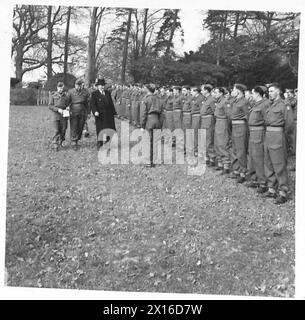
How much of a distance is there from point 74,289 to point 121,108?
2.68 m

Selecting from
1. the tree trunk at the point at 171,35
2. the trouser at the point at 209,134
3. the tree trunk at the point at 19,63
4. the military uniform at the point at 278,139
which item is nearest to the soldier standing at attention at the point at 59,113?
the tree trunk at the point at 19,63

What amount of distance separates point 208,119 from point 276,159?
131 centimetres

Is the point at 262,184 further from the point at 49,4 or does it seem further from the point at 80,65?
the point at 49,4

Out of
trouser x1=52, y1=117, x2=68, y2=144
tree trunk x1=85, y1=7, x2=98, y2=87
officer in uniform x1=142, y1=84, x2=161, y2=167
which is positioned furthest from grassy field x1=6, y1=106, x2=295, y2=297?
officer in uniform x1=142, y1=84, x2=161, y2=167

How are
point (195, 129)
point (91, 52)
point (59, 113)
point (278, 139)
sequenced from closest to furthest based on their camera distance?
point (91, 52) < point (278, 139) < point (59, 113) < point (195, 129)

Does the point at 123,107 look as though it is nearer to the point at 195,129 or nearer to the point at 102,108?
the point at 102,108

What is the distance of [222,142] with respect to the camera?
20.1ft

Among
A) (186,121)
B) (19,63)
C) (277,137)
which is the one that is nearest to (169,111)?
(186,121)

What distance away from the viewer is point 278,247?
4.82 m

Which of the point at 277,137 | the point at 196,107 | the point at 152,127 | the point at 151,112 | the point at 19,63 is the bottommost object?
the point at 277,137

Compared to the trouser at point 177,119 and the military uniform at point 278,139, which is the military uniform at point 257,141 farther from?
the trouser at point 177,119

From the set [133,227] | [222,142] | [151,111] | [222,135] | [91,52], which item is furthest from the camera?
[151,111]

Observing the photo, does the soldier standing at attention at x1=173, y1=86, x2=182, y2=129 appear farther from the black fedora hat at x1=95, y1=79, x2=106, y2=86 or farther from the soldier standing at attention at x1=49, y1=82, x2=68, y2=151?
the soldier standing at attention at x1=49, y1=82, x2=68, y2=151

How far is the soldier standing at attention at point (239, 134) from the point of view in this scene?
6011 mm
